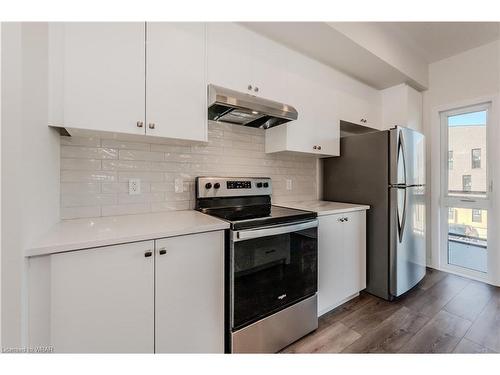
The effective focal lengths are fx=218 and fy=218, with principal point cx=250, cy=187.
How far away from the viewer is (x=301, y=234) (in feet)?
4.97

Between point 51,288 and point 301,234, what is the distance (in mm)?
1318

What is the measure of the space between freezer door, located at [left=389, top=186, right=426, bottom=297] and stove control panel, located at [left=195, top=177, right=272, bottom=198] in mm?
1154

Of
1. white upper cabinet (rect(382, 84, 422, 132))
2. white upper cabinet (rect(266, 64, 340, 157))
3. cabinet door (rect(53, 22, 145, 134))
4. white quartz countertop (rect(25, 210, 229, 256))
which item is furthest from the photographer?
white upper cabinet (rect(382, 84, 422, 132))

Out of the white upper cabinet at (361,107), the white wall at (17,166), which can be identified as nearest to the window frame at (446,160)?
the white upper cabinet at (361,107)

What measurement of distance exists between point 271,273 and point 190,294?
0.51 m

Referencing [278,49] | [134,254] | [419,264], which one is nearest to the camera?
[134,254]

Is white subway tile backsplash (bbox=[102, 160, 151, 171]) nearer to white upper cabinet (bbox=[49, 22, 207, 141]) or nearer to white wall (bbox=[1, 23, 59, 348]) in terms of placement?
white upper cabinet (bbox=[49, 22, 207, 141])

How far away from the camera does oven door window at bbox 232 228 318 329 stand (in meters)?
1.25

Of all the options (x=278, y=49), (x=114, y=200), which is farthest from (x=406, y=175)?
(x=114, y=200)

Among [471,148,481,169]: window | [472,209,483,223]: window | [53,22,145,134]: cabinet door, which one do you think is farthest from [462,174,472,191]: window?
[53,22,145,134]: cabinet door

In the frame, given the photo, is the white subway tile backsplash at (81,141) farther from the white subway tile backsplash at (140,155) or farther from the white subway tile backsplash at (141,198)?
the white subway tile backsplash at (141,198)

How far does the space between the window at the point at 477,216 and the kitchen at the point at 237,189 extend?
20mm

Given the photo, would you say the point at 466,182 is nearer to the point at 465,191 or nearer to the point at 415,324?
the point at 465,191
